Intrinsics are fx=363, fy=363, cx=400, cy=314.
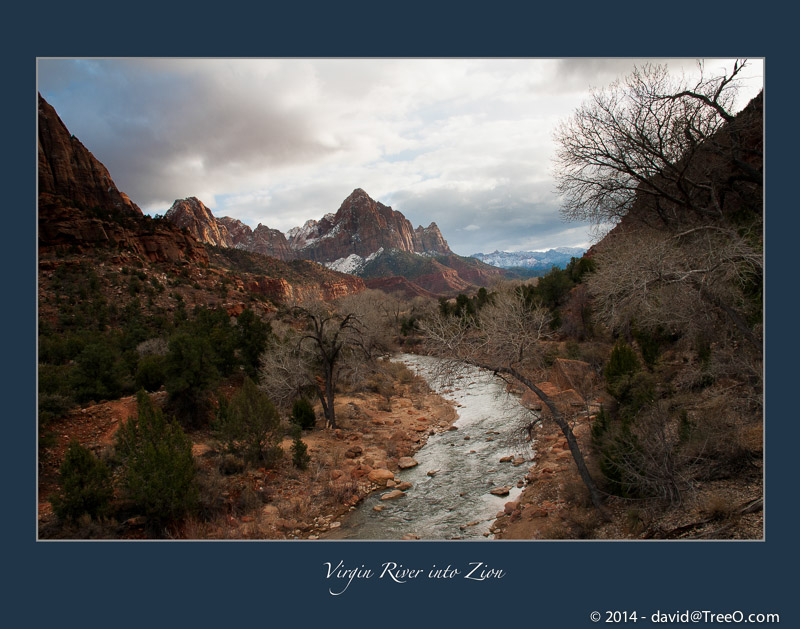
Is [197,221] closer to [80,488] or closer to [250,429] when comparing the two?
[250,429]

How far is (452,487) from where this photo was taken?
8.85 m

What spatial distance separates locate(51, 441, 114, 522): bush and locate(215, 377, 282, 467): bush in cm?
330

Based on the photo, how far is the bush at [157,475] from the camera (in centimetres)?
625

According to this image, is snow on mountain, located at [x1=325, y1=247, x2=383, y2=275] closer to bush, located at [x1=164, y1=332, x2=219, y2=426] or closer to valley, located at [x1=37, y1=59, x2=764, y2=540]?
valley, located at [x1=37, y1=59, x2=764, y2=540]

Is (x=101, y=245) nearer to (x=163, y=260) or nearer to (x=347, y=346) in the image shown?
(x=163, y=260)

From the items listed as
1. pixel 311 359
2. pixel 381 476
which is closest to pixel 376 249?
pixel 311 359

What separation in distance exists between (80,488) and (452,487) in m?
7.30

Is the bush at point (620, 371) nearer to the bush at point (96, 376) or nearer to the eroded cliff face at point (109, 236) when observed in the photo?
the bush at point (96, 376)

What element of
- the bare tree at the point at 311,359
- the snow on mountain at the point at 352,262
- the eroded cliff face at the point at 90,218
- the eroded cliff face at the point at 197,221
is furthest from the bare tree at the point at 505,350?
the snow on mountain at the point at 352,262

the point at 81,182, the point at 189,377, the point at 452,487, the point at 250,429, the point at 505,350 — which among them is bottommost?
the point at 452,487

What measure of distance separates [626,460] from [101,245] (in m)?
29.3

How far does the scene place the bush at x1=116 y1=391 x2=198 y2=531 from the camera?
6.25 m

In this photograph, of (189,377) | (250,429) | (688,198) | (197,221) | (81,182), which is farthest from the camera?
(197,221)
